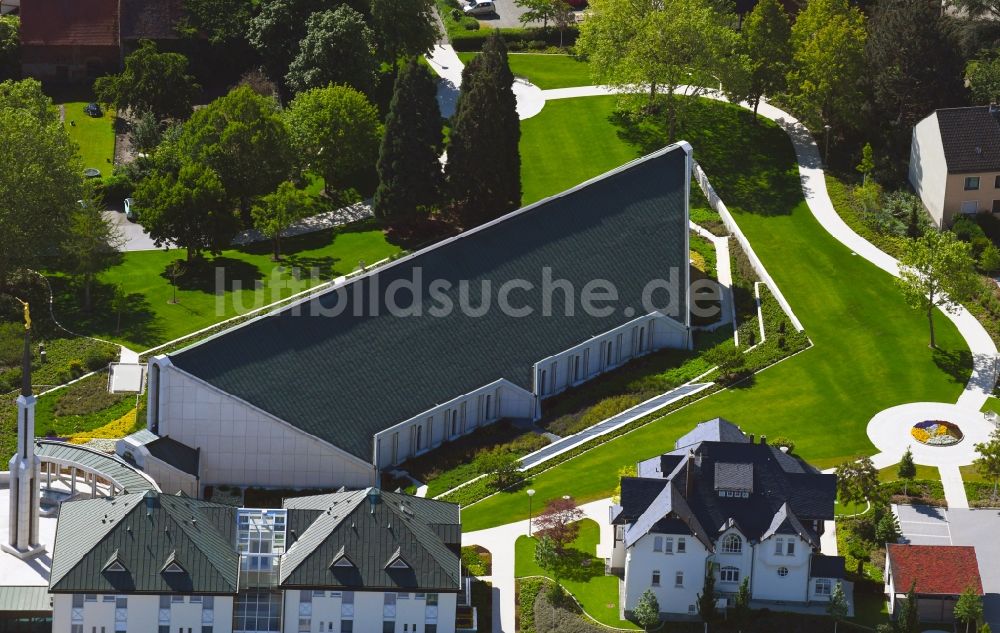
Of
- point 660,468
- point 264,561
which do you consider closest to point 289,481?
point 264,561

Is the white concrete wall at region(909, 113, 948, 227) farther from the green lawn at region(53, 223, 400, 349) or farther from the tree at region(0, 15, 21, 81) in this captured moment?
the tree at region(0, 15, 21, 81)

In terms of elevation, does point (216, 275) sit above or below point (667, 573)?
above

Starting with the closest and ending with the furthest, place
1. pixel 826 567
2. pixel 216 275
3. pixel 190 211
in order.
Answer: pixel 826 567, pixel 190 211, pixel 216 275

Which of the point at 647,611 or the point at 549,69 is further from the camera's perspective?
the point at 549,69

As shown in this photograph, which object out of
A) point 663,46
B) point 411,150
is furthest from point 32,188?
point 663,46

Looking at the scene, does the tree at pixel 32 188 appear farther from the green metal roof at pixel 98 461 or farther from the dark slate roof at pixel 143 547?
the dark slate roof at pixel 143 547

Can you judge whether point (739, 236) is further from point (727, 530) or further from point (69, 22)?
point (69, 22)

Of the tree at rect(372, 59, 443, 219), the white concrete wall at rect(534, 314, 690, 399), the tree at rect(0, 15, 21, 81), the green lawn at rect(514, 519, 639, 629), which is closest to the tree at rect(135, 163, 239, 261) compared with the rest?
the tree at rect(372, 59, 443, 219)

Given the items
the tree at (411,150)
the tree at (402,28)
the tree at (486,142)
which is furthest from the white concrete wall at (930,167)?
the tree at (402,28)
